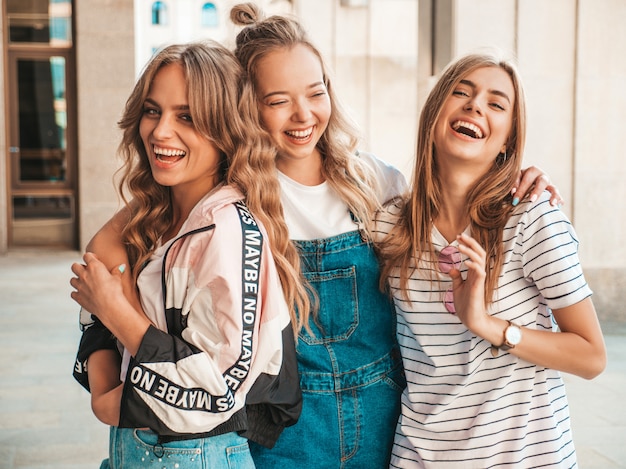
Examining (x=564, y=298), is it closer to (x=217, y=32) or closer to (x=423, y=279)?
(x=423, y=279)

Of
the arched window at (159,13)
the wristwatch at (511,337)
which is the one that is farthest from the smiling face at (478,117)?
the arched window at (159,13)

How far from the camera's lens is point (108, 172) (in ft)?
41.8

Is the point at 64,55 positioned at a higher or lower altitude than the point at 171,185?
higher

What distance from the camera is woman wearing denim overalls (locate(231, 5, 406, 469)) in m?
2.09

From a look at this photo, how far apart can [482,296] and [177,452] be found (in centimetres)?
79

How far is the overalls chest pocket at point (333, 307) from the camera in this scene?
2123mm

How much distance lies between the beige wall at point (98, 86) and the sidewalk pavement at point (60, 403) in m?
4.40

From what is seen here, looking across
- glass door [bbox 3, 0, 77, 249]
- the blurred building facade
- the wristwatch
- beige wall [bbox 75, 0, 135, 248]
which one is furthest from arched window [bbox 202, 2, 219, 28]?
the wristwatch

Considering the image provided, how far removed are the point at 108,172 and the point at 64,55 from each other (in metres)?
2.30

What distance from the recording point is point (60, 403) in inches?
209

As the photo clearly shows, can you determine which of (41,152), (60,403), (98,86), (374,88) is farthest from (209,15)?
(60,403)

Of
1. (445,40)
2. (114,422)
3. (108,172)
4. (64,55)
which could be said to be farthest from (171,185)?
(64,55)

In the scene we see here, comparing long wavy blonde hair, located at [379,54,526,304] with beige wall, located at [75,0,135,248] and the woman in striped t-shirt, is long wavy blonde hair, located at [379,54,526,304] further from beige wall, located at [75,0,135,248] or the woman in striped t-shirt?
beige wall, located at [75,0,135,248]

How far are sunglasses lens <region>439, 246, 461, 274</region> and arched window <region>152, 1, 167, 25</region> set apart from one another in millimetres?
59849
